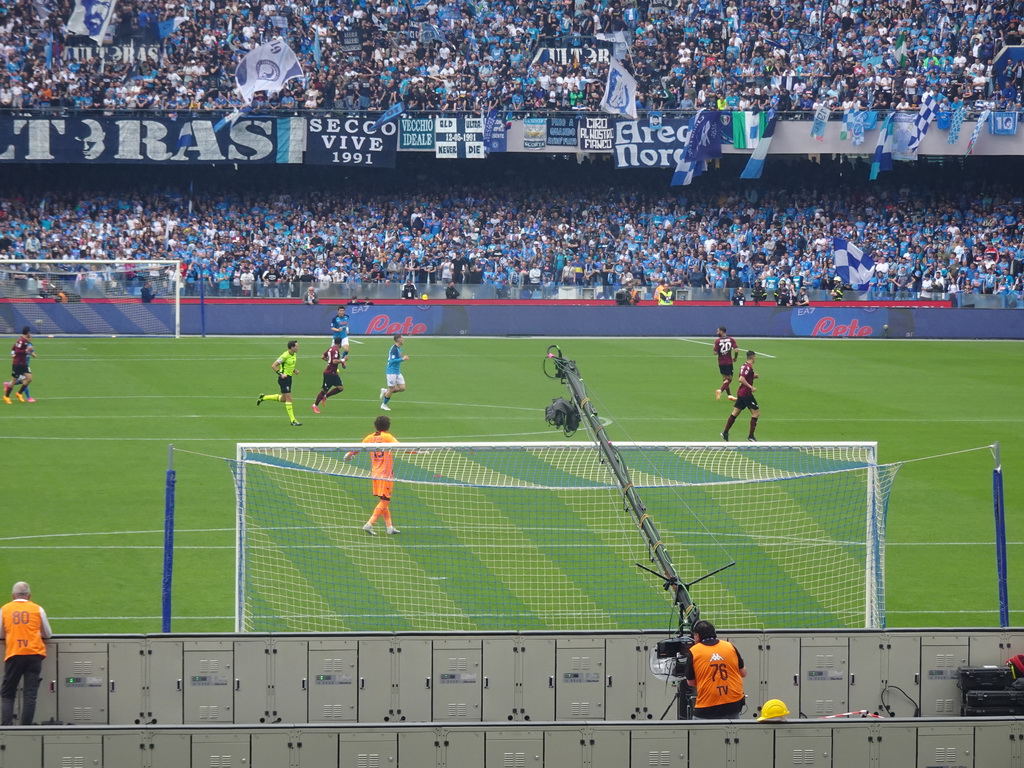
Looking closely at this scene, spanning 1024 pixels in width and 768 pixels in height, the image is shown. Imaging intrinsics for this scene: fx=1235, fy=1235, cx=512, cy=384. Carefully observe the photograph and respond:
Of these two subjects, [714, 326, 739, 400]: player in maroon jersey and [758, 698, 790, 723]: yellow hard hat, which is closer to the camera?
[758, 698, 790, 723]: yellow hard hat

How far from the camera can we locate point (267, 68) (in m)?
50.1

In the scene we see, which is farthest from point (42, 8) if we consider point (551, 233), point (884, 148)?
point (884, 148)

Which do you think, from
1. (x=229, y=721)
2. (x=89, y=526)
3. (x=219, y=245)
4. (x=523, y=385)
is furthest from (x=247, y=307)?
(x=229, y=721)

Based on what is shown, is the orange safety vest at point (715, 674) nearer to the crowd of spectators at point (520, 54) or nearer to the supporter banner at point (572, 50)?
the crowd of spectators at point (520, 54)

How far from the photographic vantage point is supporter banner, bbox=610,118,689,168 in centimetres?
5278

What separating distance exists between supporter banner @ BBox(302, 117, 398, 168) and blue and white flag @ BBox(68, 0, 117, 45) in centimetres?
997

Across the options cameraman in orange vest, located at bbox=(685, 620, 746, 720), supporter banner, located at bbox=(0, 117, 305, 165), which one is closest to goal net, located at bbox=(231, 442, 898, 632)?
cameraman in orange vest, located at bbox=(685, 620, 746, 720)

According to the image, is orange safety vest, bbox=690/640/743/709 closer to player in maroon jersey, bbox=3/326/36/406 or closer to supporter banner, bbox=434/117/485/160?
player in maroon jersey, bbox=3/326/36/406

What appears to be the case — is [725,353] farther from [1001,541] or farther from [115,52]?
[115,52]

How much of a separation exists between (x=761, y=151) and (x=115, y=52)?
28731 mm

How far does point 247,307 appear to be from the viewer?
1720 inches

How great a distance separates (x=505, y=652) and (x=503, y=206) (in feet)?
158

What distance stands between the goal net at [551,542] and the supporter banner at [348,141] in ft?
109

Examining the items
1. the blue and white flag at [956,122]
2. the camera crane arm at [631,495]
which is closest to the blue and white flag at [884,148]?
the blue and white flag at [956,122]
